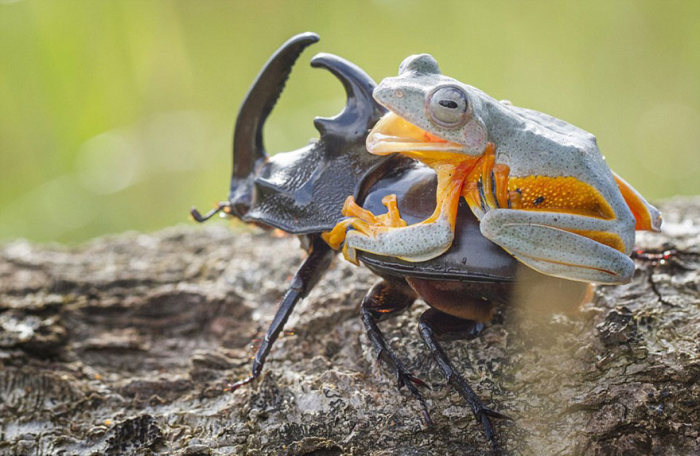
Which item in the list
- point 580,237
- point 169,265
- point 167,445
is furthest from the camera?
point 169,265

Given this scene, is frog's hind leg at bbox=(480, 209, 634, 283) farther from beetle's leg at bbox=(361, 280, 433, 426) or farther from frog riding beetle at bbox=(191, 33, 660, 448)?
beetle's leg at bbox=(361, 280, 433, 426)

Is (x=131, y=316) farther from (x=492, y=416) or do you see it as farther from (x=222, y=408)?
(x=492, y=416)

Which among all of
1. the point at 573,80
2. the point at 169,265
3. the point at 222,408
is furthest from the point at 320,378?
the point at 573,80

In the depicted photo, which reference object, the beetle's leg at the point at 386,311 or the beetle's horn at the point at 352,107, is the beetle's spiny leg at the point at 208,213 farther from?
the beetle's leg at the point at 386,311

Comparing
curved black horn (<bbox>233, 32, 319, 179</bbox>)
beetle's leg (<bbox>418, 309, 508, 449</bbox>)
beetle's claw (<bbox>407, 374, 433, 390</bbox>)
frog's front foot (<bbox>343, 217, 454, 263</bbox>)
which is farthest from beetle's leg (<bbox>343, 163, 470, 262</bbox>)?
curved black horn (<bbox>233, 32, 319, 179</bbox>)

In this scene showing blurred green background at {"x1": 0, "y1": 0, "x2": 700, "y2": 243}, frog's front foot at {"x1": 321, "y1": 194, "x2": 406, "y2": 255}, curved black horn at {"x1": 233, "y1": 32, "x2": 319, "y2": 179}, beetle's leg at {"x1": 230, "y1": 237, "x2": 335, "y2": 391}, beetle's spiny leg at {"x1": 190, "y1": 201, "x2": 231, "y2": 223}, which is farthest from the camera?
blurred green background at {"x1": 0, "y1": 0, "x2": 700, "y2": 243}

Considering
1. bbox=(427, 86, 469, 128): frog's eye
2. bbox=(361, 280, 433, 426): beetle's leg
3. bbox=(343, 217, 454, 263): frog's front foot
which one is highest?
bbox=(427, 86, 469, 128): frog's eye

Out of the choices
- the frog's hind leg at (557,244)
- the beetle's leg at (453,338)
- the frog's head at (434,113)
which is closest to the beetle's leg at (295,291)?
the beetle's leg at (453,338)
